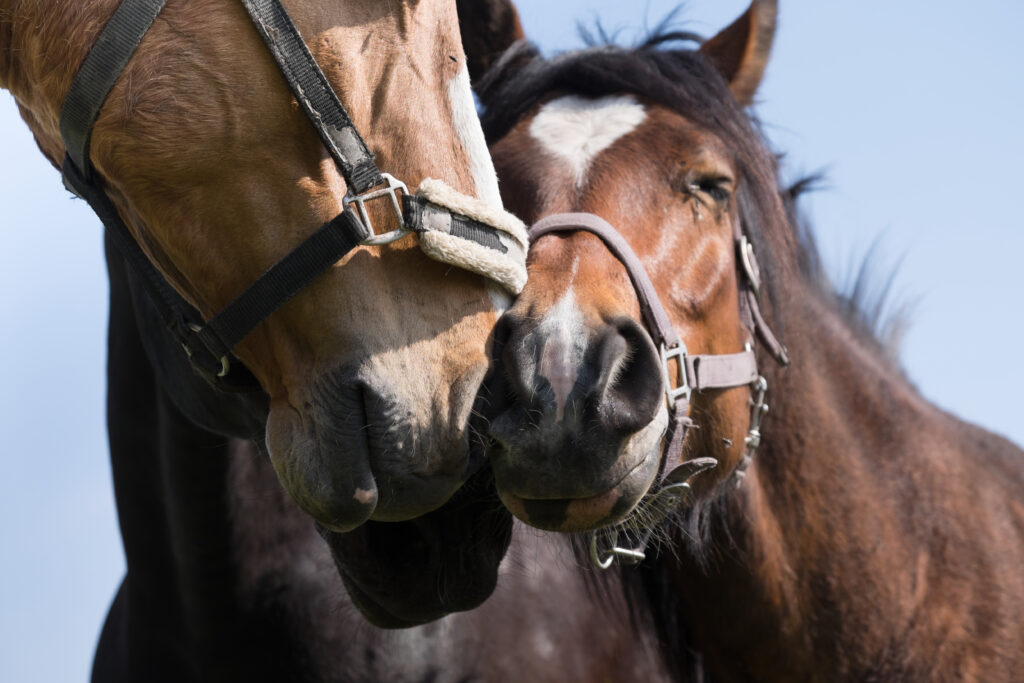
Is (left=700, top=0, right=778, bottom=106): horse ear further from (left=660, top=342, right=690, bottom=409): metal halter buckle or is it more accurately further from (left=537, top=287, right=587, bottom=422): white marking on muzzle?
(left=537, top=287, right=587, bottom=422): white marking on muzzle

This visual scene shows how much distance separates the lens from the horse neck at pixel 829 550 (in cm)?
294

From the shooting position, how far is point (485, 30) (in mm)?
3154

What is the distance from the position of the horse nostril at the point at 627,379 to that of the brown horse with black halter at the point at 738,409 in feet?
0.03

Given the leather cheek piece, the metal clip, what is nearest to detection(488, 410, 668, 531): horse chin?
the leather cheek piece

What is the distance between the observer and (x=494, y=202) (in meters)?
1.79

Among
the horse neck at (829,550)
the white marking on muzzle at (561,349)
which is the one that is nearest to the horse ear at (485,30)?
the horse neck at (829,550)

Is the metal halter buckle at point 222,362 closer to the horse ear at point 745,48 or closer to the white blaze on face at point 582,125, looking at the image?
the white blaze on face at point 582,125

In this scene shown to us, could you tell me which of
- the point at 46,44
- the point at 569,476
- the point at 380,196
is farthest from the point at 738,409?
the point at 46,44

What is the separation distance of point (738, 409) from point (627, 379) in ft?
2.52

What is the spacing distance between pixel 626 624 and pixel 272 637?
1078 mm

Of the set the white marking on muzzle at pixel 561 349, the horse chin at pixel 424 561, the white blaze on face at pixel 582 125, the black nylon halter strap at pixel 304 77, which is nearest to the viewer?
the black nylon halter strap at pixel 304 77

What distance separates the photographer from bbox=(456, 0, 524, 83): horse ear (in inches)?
122

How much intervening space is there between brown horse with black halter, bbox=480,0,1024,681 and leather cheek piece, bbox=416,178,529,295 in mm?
287

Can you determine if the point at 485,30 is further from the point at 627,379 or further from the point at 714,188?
the point at 627,379
